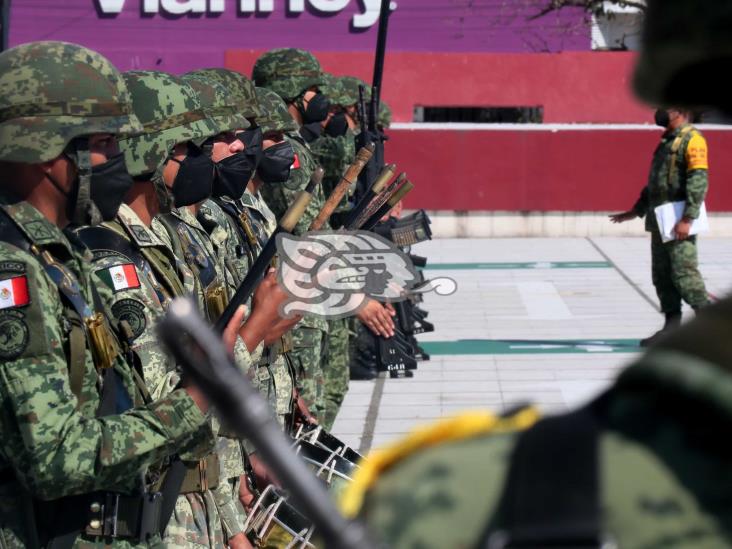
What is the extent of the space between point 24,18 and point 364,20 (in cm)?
687

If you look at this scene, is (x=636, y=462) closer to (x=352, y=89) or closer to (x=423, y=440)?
(x=423, y=440)

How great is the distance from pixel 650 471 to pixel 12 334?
6.65 feet

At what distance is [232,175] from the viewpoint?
4.91m

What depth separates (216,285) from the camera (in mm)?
4285

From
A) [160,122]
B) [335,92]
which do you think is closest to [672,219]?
[335,92]

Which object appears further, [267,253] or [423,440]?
[267,253]

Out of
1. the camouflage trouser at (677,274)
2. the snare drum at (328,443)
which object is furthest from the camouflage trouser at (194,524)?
the camouflage trouser at (677,274)

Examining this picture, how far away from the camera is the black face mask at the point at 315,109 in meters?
8.76

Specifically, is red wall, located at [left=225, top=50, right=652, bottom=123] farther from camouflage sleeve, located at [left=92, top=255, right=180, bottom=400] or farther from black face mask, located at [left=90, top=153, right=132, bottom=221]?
black face mask, located at [left=90, top=153, right=132, bottom=221]

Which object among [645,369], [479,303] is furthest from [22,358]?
[479,303]

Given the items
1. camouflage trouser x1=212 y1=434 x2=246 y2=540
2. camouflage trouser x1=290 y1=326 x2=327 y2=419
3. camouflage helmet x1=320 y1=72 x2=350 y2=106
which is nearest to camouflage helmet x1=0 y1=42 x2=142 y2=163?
camouflage trouser x1=212 y1=434 x2=246 y2=540

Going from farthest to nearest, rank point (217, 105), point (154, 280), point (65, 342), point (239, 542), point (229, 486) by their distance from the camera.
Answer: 1. point (217, 105)
2. point (229, 486)
3. point (239, 542)
4. point (154, 280)
5. point (65, 342)

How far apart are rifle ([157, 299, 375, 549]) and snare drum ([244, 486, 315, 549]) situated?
9.30 ft

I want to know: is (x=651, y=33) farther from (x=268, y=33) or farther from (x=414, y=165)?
(x=268, y=33)
